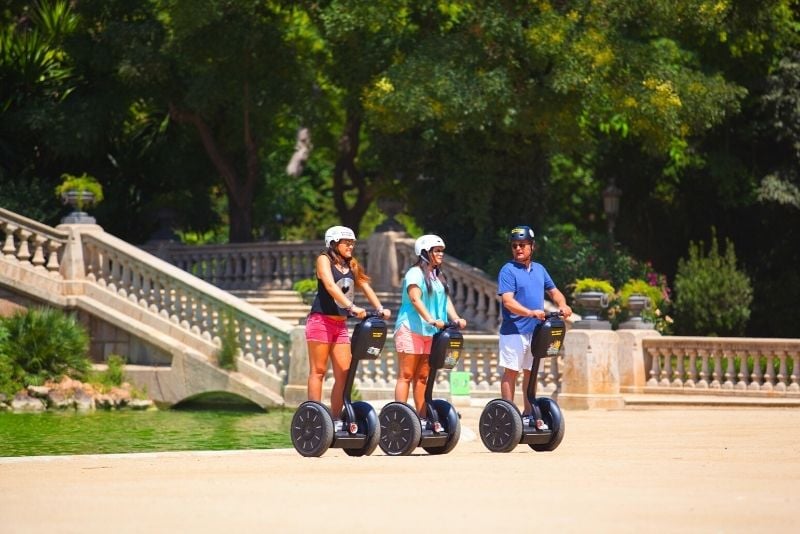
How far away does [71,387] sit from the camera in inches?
947

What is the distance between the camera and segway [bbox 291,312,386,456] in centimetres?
1368

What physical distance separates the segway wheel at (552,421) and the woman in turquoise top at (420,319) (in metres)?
0.95

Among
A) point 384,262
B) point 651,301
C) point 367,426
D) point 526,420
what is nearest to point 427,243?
point 367,426

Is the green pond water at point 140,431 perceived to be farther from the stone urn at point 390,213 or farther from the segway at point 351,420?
the stone urn at point 390,213

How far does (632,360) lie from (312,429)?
10531mm

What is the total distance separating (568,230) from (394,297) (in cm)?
383

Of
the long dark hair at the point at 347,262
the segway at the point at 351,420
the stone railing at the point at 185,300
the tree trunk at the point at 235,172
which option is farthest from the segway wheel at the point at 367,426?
the tree trunk at the point at 235,172

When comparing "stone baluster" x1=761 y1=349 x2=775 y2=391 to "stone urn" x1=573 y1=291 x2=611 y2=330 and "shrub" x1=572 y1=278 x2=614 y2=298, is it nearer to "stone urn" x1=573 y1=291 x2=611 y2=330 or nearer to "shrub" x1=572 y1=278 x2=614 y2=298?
"stone urn" x1=573 y1=291 x2=611 y2=330

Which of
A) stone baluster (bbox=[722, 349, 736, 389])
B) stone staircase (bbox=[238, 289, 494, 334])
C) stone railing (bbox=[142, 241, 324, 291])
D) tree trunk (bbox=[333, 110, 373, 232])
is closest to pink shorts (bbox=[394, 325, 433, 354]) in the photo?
stone baluster (bbox=[722, 349, 736, 389])

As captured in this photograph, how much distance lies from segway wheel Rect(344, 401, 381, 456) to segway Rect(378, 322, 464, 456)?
17 centimetres

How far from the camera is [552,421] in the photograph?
1445 cm

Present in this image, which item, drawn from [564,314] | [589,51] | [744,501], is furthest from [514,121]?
[744,501]

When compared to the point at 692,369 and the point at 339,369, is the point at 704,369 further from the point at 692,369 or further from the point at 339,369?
the point at 339,369

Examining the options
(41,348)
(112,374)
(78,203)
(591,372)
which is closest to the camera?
(591,372)
